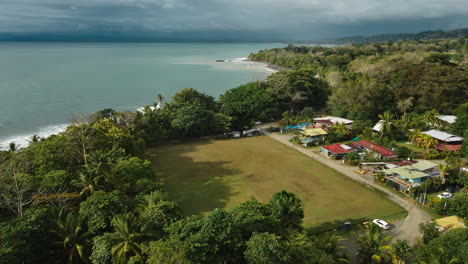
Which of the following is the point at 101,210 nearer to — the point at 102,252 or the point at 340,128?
the point at 102,252

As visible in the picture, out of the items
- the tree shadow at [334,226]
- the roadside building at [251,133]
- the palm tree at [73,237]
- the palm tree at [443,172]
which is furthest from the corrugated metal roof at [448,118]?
the palm tree at [73,237]

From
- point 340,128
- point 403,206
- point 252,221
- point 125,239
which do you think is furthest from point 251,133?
point 125,239

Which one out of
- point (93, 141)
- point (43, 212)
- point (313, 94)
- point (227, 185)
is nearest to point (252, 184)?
point (227, 185)

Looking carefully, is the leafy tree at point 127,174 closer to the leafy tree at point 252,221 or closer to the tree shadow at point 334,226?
the leafy tree at point 252,221

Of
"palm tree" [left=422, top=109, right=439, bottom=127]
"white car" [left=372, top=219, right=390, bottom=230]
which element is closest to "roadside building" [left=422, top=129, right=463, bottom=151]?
"palm tree" [left=422, top=109, right=439, bottom=127]

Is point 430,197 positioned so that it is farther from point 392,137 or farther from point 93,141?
point 93,141

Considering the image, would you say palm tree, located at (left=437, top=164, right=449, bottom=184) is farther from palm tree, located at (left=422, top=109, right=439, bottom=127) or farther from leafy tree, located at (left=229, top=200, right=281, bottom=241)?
leafy tree, located at (left=229, top=200, right=281, bottom=241)
